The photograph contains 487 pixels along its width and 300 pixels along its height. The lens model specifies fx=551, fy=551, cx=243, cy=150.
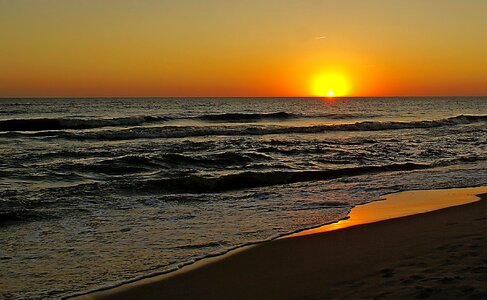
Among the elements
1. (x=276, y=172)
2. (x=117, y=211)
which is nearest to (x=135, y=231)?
(x=117, y=211)

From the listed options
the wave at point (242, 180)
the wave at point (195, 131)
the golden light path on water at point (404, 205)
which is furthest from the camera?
the wave at point (195, 131)

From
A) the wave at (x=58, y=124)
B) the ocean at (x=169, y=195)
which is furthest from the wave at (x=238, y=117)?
the ocean at (x=169, y=195)

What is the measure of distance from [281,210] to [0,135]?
2442 cm

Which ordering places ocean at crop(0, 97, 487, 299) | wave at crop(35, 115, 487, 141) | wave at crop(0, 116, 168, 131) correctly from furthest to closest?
1. wave at crop(0, 116, 168, 131)
2. wave at crop(35, 115, 487, 141)
3. ocean at crop(0, 97, 487, 299)

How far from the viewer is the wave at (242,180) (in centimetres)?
1377

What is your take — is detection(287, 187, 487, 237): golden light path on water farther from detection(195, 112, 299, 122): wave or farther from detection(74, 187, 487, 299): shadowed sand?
detection(195, 112, 299, 122): wave

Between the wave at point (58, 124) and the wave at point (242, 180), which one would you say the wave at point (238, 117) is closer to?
the wave at point (58, 124)

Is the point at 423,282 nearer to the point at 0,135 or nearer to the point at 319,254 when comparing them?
the point at 319,254

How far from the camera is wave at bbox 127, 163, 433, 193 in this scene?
1377 centimetres

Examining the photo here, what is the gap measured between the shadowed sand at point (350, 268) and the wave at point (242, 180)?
5.81 metres

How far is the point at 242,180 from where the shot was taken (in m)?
Answer: 15.0

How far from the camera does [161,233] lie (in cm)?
855

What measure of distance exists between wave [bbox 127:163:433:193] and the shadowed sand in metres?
5.81

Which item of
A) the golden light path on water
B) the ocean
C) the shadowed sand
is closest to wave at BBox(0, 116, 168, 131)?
the ocean
